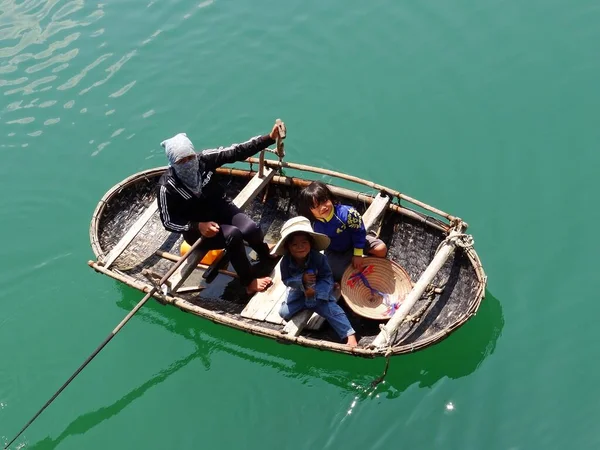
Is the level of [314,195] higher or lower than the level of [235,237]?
higher

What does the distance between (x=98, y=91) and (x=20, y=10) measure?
8.52ft

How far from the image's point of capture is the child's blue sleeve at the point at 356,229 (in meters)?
5.26

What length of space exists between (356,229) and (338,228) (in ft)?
0.55

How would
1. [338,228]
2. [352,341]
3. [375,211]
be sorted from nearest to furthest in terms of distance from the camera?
[352,341] < [338,228] < [375,211]

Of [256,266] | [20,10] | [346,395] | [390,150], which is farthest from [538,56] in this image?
[20,10]

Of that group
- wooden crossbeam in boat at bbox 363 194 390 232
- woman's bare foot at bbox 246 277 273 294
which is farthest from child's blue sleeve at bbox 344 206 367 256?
woman's bare foot at bbox 246 277 273 294

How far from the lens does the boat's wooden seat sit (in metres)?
5.50

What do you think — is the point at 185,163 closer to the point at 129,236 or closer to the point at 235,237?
the point at 235,237

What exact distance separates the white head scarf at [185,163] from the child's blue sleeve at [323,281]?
137 centimetres

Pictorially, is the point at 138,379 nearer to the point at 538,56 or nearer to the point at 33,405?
the point at 33,405

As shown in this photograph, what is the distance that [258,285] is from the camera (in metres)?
5.77

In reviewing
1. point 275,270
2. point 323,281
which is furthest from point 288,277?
point 275,270

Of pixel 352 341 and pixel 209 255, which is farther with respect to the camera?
pixel 209 255

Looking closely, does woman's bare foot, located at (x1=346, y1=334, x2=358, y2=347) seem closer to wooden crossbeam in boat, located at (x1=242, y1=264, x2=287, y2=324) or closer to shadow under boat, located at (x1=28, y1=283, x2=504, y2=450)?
shadow under boat, located at (x1=28, y1=283, x2=504, y2=450)
